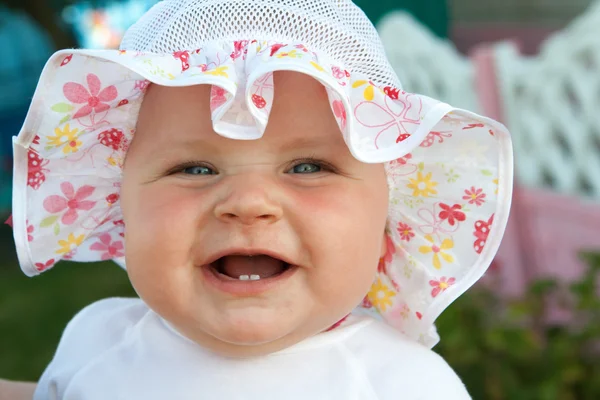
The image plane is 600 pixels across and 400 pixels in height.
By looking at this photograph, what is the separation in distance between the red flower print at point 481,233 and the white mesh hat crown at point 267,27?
1.22 ft

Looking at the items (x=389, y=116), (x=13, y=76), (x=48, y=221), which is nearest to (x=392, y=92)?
(x=389, y=116)

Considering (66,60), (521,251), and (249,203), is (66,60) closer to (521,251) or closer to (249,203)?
(249,203)

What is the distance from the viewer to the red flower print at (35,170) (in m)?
1.55

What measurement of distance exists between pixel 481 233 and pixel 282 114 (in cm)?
52

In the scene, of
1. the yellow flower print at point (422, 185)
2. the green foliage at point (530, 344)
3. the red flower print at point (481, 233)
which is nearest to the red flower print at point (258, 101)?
the yellow flower print at point (422, 185)

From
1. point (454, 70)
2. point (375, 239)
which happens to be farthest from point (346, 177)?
point (454, 70)

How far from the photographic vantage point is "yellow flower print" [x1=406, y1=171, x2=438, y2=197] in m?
1.63

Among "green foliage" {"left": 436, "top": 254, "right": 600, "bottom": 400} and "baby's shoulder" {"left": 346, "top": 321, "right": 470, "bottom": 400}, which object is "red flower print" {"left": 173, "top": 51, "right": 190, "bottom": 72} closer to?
"baby's shoulder" {"left": 346, "top": 321, "right": 470, "bottom": 400}

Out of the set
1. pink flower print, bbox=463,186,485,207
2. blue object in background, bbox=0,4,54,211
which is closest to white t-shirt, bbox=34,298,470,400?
pink flower print, bbox=463,186,485,207

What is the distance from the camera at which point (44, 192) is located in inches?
63.6

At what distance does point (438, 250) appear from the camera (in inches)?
65.7

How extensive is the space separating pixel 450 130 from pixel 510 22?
18.2 feet

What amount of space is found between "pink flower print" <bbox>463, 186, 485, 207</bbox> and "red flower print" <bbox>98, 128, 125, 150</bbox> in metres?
0.69

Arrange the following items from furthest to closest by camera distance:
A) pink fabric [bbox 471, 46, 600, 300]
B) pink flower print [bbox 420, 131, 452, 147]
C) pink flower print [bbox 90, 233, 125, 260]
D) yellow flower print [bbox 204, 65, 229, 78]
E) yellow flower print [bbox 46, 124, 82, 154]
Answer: pink fabric [bbox 471, 46, 600, 300]
pink flower print [bbox 90, 233, 125, 260]
pink flower print [bbox 420, 131, 452, 147]
yellow flower print [bbox 46, 124, 82, 154]
yellow flower print [bbox 204, 65, 229, 78]
